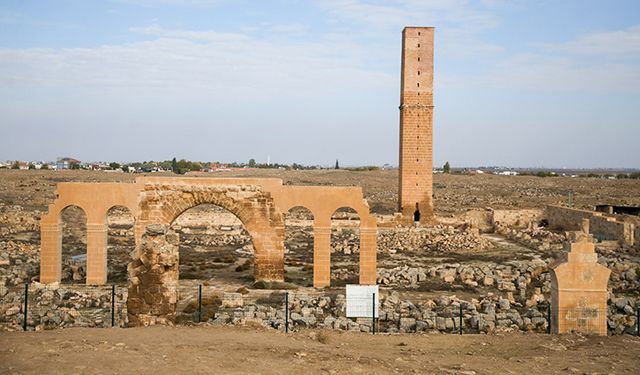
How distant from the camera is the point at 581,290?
1238 cm

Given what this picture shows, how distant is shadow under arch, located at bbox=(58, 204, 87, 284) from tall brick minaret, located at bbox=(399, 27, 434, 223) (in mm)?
17504

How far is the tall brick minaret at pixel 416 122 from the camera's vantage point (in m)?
33.2

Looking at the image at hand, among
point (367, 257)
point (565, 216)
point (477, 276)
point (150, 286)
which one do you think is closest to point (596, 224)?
point (565, 216)

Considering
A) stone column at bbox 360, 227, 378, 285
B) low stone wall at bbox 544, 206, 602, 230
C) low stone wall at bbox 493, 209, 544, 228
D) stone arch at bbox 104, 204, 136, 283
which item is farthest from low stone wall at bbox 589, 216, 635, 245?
stone arch at bbox 104, 204, 136, 283

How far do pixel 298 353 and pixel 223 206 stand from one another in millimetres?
10193

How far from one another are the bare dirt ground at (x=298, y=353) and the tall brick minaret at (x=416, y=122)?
2150 centimetres

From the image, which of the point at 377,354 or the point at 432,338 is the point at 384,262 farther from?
the point at 377,354

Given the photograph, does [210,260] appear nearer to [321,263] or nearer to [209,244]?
[209,244]

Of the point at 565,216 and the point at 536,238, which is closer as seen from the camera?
the point at 536,238

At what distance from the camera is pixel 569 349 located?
36.7 feet

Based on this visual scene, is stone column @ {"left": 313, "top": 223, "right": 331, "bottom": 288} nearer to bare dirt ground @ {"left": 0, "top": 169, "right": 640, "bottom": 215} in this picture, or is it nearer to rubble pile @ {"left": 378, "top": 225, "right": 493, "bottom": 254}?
rubble pile @ {"left": 378, "top": 225, "right": 493, "bottom": 254}

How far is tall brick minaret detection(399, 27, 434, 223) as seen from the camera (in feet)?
109

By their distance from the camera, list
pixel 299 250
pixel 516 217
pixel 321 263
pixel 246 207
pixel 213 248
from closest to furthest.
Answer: pixel 321 263 → pixel 246 207 → pixel 299 250 → pixel 213 248 → pixel 516 217

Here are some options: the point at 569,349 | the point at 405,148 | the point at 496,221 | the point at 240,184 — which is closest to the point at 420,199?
the point at 405,148
